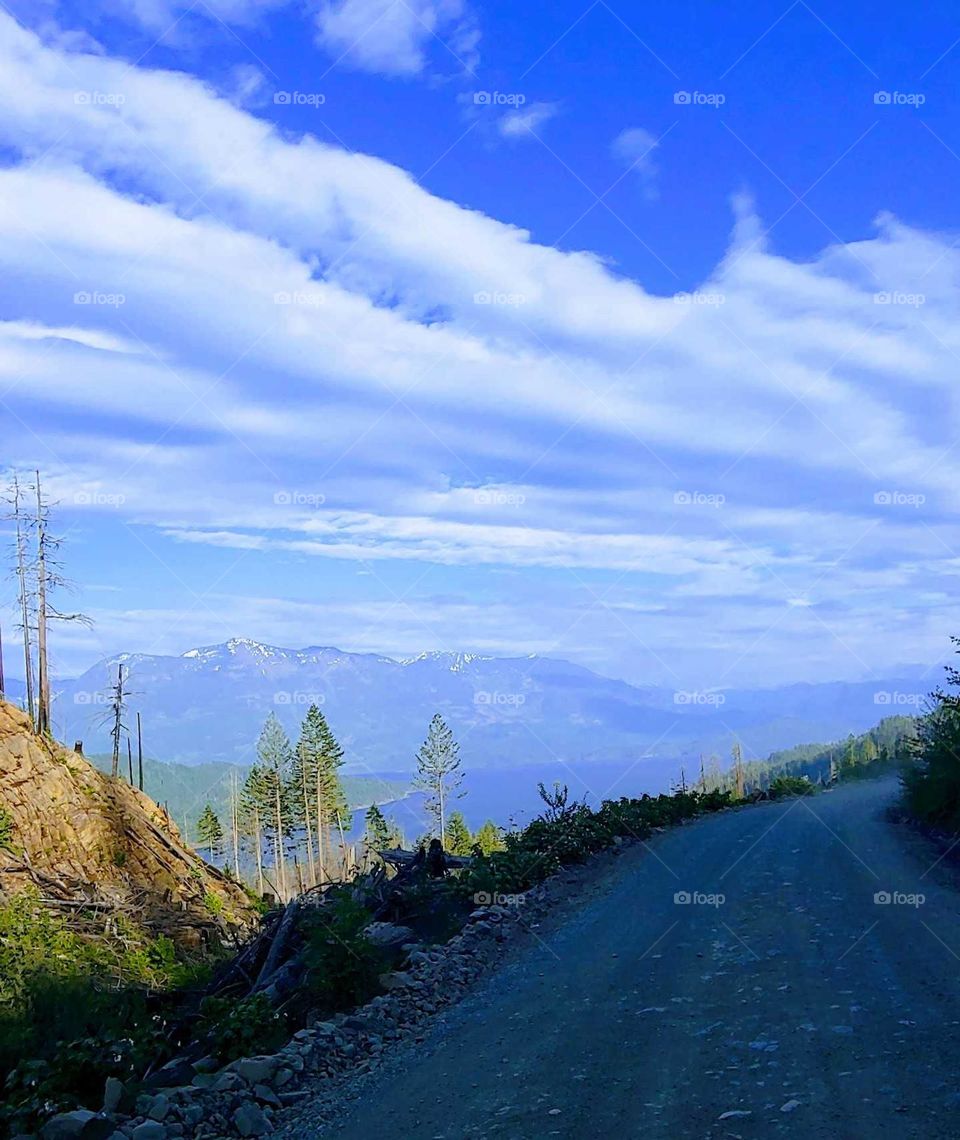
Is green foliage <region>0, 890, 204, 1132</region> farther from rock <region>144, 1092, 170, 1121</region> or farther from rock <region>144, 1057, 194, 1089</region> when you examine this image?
rock <region>144, 1092, 170, 1121</region>

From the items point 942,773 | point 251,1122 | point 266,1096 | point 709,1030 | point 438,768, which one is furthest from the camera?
point 438,768

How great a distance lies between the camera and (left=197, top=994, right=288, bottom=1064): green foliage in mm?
8891

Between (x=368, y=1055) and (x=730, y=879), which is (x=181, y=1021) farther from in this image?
(x=730, y=879)

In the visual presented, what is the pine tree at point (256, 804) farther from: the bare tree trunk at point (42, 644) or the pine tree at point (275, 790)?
the bare tree trunk at point (42, 644)

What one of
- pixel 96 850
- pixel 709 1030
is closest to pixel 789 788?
pixel 96 850

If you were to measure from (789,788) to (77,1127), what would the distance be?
139 feet

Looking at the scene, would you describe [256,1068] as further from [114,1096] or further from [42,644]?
[42,644]

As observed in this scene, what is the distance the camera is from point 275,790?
3322 inches

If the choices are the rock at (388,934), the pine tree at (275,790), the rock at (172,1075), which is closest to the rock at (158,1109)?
the rock at (172,1075)

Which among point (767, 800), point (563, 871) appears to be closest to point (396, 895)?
point (563, 871)

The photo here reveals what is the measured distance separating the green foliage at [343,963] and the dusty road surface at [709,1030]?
1.33m

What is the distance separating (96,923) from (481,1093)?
27837 mm

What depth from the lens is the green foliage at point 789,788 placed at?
41.7m

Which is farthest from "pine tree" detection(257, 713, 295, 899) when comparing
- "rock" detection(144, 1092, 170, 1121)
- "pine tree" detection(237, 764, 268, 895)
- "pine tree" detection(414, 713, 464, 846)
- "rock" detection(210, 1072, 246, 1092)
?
"rock" detection(144, 1092, 170, 1121)
